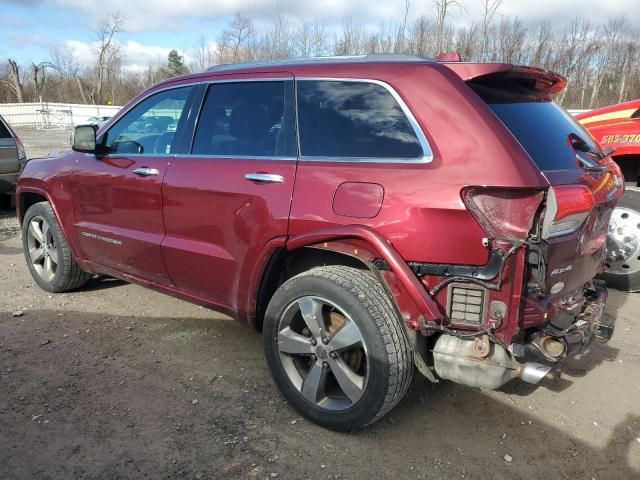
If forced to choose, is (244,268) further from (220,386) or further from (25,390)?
(25,390)

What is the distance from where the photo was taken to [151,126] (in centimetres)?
396

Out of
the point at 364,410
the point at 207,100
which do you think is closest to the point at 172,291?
the point at 207,100

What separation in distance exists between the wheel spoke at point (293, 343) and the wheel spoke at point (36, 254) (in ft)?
9.99

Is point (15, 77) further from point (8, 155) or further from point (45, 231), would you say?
point (45, 231)

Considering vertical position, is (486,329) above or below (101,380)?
above

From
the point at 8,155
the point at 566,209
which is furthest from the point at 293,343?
the point at 8,155

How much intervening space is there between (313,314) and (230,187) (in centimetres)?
91

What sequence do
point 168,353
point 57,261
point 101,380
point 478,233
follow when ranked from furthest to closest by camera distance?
point 57,261 → point 168,353 → point 101,380 → point 478,233

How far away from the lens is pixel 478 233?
7.88 ft

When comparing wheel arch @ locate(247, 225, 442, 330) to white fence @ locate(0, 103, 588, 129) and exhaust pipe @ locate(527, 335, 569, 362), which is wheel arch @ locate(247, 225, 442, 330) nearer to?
exhaust pipe @ locate(527, 335, 569, 362)

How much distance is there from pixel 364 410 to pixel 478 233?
105 cm

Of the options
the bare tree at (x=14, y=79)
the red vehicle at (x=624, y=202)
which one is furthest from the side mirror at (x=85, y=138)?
the bare tree at (x=14, y=79)

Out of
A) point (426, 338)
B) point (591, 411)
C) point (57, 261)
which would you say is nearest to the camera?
point (426, 338)

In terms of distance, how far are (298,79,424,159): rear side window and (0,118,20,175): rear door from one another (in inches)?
247
